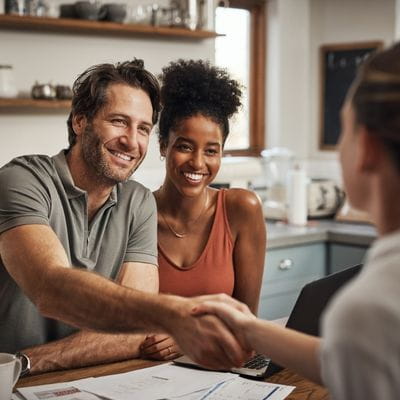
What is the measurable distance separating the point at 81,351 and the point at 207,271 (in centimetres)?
69

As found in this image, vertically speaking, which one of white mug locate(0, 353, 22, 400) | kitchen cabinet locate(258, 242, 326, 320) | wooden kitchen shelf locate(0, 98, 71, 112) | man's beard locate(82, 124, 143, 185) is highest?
wooden kitchen shelf locate(0, 98, 71, 112)

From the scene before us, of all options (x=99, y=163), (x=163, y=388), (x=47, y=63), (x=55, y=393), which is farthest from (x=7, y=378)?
(x=47, y=63)

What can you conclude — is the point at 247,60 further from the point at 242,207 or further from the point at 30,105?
the point at 242,207

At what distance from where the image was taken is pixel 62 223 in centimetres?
211

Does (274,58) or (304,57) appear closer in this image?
(274,58)

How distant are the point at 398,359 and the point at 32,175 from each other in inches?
57.2

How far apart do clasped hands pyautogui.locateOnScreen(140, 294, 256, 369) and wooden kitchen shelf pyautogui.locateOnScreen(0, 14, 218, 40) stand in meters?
2.34

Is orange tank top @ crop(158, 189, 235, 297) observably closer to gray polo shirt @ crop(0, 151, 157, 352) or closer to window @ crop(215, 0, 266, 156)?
gray polo shirt @ crop(0, 151, 157, 352)

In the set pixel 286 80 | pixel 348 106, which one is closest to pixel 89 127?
pixel 348 106

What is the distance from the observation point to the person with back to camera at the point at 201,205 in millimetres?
2416

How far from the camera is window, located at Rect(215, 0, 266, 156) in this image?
4852 mm

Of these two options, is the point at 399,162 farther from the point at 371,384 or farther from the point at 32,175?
the point at 32,175

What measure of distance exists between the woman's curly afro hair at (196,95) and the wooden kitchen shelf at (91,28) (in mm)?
1239

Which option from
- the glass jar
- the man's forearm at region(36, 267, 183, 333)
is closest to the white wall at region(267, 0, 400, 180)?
the glass jar
